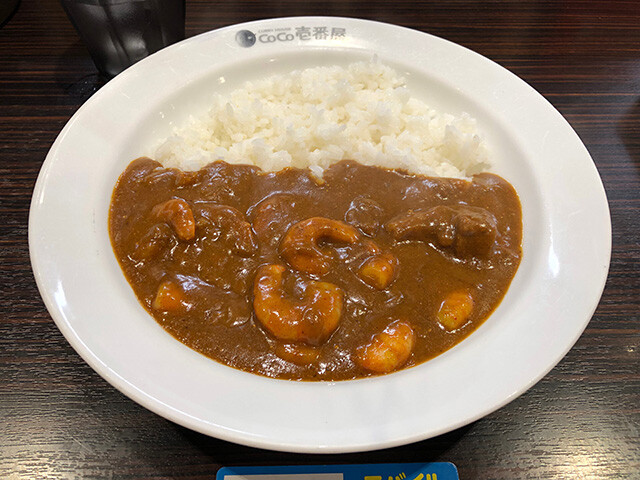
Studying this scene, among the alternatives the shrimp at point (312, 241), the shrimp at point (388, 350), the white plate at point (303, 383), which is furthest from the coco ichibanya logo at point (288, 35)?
the shrimp at point (388, 350)

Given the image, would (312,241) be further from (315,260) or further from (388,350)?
(388,350)

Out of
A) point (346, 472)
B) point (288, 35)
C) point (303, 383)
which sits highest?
point (288, 35)

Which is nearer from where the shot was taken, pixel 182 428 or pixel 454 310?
pixel 182 428

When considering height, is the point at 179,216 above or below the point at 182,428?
above

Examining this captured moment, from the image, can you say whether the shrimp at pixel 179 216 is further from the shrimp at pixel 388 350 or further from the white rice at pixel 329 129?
the shrimp at pixel 388 350

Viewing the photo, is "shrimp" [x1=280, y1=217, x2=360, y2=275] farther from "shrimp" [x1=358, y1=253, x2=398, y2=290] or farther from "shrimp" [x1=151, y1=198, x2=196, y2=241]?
"shrimp" [x1=151, y1=198, x2=196, y2=241]

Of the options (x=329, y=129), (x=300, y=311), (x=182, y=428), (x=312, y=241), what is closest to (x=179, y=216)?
(x=312, y=241)
